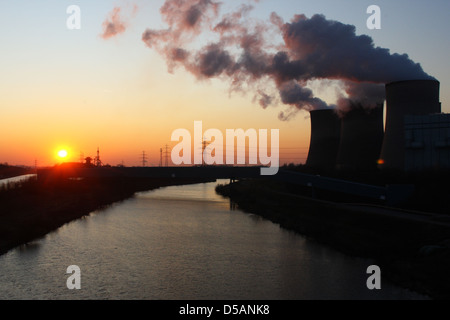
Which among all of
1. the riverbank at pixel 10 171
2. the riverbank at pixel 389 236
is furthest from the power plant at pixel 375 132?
the riverbank at pixel 10 171

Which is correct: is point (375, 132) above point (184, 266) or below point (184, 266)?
above

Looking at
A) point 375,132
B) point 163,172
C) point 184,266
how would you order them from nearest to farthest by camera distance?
point 184,266
point 375,132
point 163,172

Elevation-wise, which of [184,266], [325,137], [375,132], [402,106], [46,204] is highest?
[402,106]

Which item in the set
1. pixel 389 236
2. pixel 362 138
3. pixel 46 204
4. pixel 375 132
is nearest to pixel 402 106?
pixel 375 132

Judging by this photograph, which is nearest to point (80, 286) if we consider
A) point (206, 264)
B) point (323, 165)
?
point (206, 264)

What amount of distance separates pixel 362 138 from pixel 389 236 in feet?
78.7

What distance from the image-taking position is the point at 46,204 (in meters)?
37.4

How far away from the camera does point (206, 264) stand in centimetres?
1808

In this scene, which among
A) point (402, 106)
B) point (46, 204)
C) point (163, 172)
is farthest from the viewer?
point (163, 172)

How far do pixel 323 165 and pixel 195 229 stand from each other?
28.4 m

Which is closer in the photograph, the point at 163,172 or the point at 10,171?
the point at 163,172

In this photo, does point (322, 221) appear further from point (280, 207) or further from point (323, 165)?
point (323, 165)

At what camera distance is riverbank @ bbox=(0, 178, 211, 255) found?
24047mm

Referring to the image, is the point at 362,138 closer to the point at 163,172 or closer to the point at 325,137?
the point at 325,137
